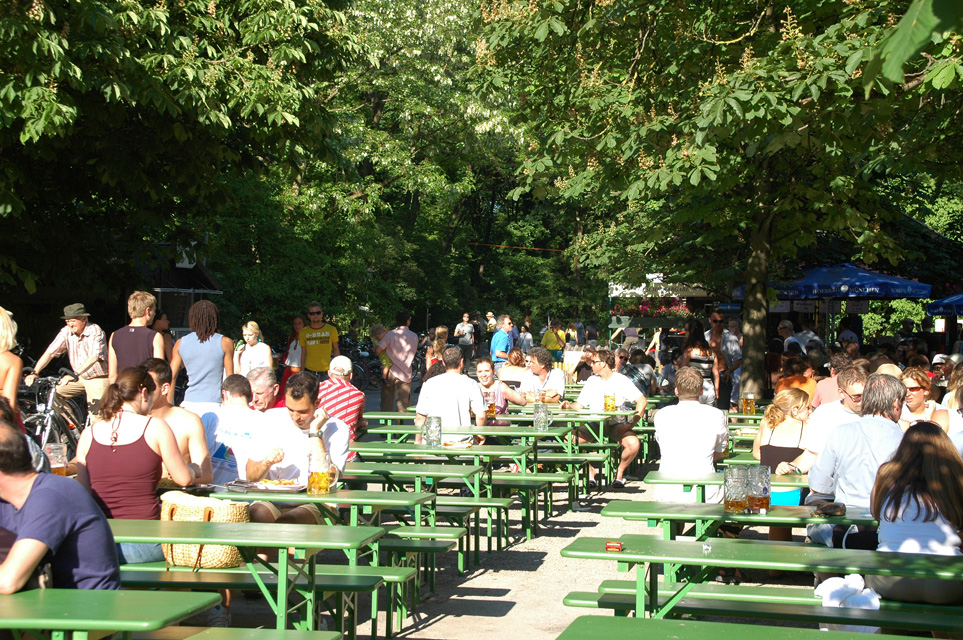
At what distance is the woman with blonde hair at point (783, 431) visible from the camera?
23.8 feet

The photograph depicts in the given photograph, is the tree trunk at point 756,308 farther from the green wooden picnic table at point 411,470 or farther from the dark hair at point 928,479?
the dark hair at point 928,479

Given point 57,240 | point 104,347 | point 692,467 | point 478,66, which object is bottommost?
point 692,467

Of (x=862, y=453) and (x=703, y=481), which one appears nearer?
(x=862, y=453)

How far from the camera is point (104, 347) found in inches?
458

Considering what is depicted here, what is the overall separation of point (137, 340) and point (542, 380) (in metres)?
5.04

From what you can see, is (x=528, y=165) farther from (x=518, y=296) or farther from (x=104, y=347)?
(x=518, y=296)

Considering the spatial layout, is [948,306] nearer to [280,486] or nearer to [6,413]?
[280,486]

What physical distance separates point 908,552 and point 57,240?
1103 cm

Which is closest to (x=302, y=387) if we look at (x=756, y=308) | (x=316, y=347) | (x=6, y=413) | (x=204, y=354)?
(x=6, y=413)

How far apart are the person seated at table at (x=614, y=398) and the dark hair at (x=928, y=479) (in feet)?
20.5

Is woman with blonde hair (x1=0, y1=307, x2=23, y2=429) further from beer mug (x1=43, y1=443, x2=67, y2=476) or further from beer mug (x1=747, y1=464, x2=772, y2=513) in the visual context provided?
beer mug (x1=747, y1=464, x2=772, y2=513)

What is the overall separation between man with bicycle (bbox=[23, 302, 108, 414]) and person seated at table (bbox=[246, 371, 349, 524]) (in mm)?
5590

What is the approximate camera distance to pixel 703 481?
629 centimetres

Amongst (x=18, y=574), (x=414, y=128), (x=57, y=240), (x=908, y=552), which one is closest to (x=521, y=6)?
(x=57, y=240)
